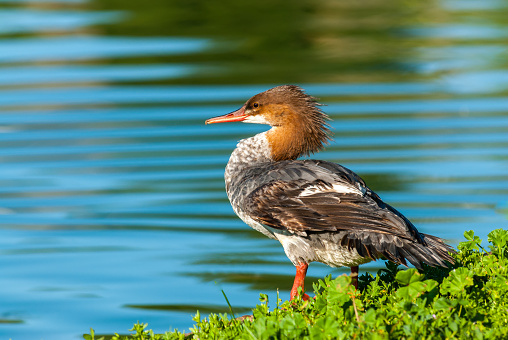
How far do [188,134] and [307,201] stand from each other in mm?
7871

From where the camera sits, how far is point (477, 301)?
189 inches

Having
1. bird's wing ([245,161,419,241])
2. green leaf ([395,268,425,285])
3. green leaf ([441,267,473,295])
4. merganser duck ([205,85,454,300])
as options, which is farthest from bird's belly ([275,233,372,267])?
green leaf ([395,268,425,285])

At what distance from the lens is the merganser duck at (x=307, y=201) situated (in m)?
5.20

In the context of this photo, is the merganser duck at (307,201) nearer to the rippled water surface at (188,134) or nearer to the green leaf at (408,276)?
the green leaf at (408,276)

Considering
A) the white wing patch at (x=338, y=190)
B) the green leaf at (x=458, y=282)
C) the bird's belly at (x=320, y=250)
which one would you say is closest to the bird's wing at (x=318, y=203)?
the white wing patch at (x=338, y=190)

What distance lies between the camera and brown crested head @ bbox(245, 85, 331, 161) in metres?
6.48

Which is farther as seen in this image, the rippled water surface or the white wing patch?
the rippled water surface

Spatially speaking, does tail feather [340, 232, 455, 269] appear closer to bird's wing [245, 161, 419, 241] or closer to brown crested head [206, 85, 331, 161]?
bird's wing [245, 161, 419, 241]

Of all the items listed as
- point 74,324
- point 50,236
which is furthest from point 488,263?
point 50,236

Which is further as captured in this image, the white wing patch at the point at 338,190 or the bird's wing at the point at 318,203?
the white wing patch at the point at 338,190

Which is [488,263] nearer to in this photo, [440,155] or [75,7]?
[440,155]

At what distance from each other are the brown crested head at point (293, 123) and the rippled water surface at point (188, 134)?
2.05m

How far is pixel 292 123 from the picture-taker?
6492 millimetres

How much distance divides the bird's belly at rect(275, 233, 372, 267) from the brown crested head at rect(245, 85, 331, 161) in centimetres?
90
